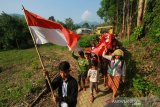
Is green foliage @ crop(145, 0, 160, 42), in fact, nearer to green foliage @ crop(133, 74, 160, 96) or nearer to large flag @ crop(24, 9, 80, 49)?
green foliage @ crop(133, 74, 160, 96)

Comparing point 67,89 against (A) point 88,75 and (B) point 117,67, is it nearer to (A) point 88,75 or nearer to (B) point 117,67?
(B) point 117,67

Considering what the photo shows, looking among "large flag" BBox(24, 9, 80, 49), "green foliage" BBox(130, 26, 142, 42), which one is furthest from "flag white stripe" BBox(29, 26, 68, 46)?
"green foliage" BBox(130, 26, 142, 42)

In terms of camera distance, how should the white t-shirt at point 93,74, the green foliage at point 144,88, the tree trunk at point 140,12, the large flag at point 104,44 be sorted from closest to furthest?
1. the green foliage at point 144,88
2. the white t-shirt at point 93,74
3. the large flag at point 104,44
4. the tree trunk at point 140,12

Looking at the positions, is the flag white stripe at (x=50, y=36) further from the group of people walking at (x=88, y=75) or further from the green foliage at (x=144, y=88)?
the green foliage at (x=144, y=88)

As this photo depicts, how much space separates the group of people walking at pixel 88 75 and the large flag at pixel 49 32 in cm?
150

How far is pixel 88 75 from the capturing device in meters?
8.97

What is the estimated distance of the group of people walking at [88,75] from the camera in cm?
490

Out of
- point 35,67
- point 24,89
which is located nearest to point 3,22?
point 35,67

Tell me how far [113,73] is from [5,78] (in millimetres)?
7636

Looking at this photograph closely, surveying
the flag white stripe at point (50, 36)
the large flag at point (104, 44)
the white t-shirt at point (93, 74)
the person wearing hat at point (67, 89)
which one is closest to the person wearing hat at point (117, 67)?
the white t-shirt at point (93, 74)

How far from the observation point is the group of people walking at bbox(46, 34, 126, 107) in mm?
4902

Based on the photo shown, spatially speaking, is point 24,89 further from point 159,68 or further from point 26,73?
point 159,68

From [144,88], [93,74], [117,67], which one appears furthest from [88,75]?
[144,88]

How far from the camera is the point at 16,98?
10.4 metres
